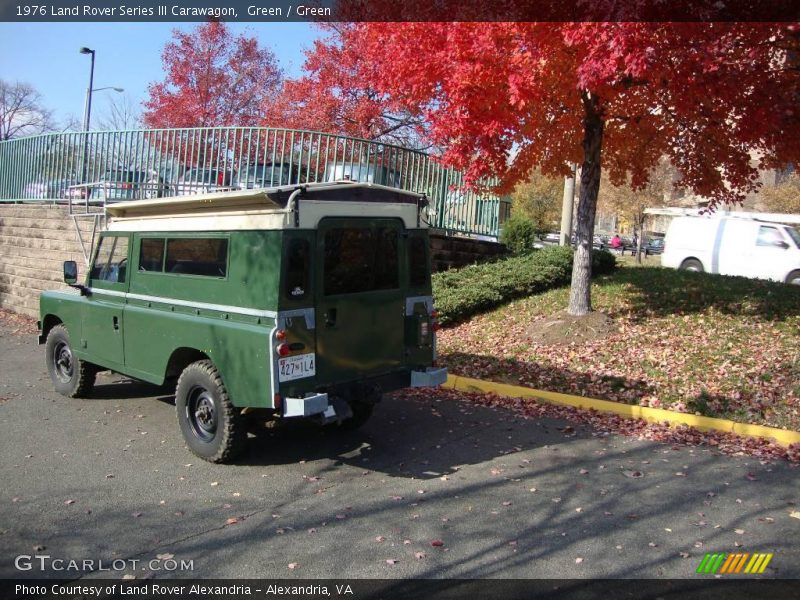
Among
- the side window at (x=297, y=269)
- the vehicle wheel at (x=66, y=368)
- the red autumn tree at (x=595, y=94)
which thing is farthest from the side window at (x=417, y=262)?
the vehicle wheel at (x=66, y=368)

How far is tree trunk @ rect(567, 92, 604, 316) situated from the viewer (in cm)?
954

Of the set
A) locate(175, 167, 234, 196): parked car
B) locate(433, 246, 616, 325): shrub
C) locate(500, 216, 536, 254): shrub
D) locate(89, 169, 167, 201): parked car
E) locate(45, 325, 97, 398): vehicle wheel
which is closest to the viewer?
locate(45, 325, 97, 398): vehicle wheel

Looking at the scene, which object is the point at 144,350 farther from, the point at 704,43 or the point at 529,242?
the point at 529,242

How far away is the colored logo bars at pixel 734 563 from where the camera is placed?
3.85 m

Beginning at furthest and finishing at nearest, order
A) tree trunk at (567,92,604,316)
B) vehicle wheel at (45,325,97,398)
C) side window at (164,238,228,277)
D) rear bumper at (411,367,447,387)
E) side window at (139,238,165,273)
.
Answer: tree trunk at (567,92,604,316), vehicle wheel at (45,325,97,398), side window at (139,238,165,273), rear bumper at (411,367,447,387), side window at (164,238,228,277)

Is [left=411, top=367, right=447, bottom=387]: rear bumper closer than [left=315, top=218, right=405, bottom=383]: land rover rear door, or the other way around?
[left=315, top=218, right=405, bottom=383]: land rover rear door

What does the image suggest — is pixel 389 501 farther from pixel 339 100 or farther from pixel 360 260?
pixel 339 100

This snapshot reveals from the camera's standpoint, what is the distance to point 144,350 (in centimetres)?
620

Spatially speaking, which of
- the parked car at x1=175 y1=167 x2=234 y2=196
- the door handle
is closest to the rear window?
the door handle

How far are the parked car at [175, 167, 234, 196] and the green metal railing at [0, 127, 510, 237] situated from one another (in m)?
0.02

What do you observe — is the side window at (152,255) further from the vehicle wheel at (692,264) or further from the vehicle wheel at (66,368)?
the vehicle wheel at (692,264)

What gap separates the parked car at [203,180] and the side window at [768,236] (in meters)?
13.6

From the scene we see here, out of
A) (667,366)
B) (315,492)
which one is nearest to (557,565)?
(315,492)
